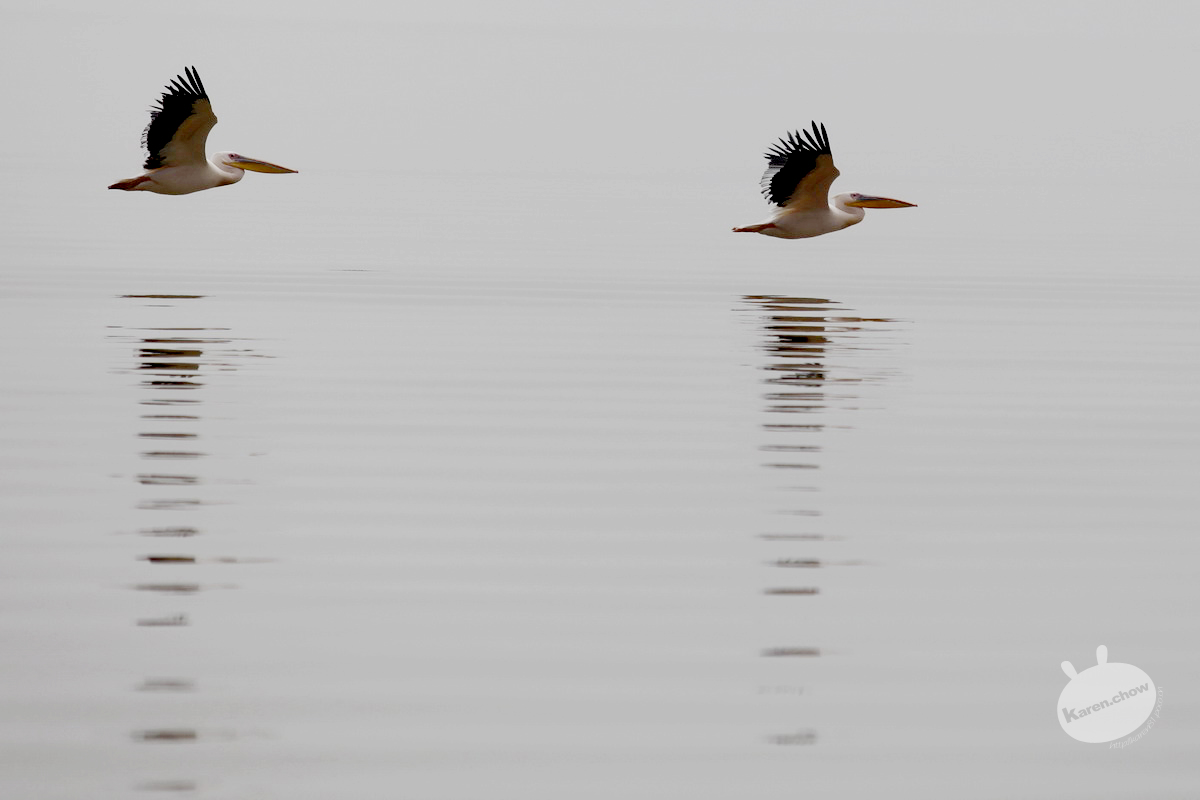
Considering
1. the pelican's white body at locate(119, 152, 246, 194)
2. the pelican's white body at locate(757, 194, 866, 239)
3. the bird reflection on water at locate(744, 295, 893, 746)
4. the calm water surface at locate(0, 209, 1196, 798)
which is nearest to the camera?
the calm water surface at locate(0, 209, 1196, 798)

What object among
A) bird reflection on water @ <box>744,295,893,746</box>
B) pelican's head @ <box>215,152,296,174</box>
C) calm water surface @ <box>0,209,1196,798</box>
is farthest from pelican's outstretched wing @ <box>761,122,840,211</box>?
pelican's head @ <box>215,152,296,174</box>

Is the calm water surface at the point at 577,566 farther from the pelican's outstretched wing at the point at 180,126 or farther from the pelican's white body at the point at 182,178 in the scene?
the pelican's white body at the point at 182,178

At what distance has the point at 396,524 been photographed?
8172 millimetres

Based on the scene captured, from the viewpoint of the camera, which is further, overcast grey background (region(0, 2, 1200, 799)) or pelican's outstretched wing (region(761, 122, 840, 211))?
pelican's outstretched wing (region(761, 122, 840, 211))

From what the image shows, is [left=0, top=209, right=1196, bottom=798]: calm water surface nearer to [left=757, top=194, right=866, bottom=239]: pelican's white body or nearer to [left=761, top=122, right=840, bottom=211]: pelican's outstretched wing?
[left=761, top=122, right=840, bottom=211]: pelican's outstretched wing

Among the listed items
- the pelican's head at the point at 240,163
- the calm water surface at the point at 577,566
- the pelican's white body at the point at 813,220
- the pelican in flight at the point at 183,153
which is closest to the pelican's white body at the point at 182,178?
the pelican in flight at the point at 183,153

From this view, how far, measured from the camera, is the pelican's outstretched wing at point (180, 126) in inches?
720

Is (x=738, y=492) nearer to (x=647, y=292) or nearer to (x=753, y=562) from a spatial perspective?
(x=753, y=562)

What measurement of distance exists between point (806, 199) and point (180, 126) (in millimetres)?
6249

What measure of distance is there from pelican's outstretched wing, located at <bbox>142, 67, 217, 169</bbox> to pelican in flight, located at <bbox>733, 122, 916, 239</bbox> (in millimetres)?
5276

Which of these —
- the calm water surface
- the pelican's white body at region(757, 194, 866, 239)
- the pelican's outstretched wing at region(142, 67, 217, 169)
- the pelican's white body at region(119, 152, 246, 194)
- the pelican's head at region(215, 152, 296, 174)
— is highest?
the pelican's head at region(215, 152, 296, 174)

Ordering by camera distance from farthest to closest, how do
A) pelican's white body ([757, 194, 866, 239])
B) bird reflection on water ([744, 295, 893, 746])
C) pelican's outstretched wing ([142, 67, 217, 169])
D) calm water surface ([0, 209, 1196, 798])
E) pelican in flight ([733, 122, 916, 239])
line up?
pelican's white body ([757, 194, 866, 239]) < pelican in flight ([733, 122, 916, 239]) < pelican's outstretched wing ([142, 67, 217, 169]) < bird reflection on water ([744, 295, 893, 746]) < calm water surface ([0, 209, 1196, 798])

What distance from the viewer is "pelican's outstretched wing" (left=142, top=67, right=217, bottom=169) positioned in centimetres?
1830

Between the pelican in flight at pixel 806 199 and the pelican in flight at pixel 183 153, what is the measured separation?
489 cm
